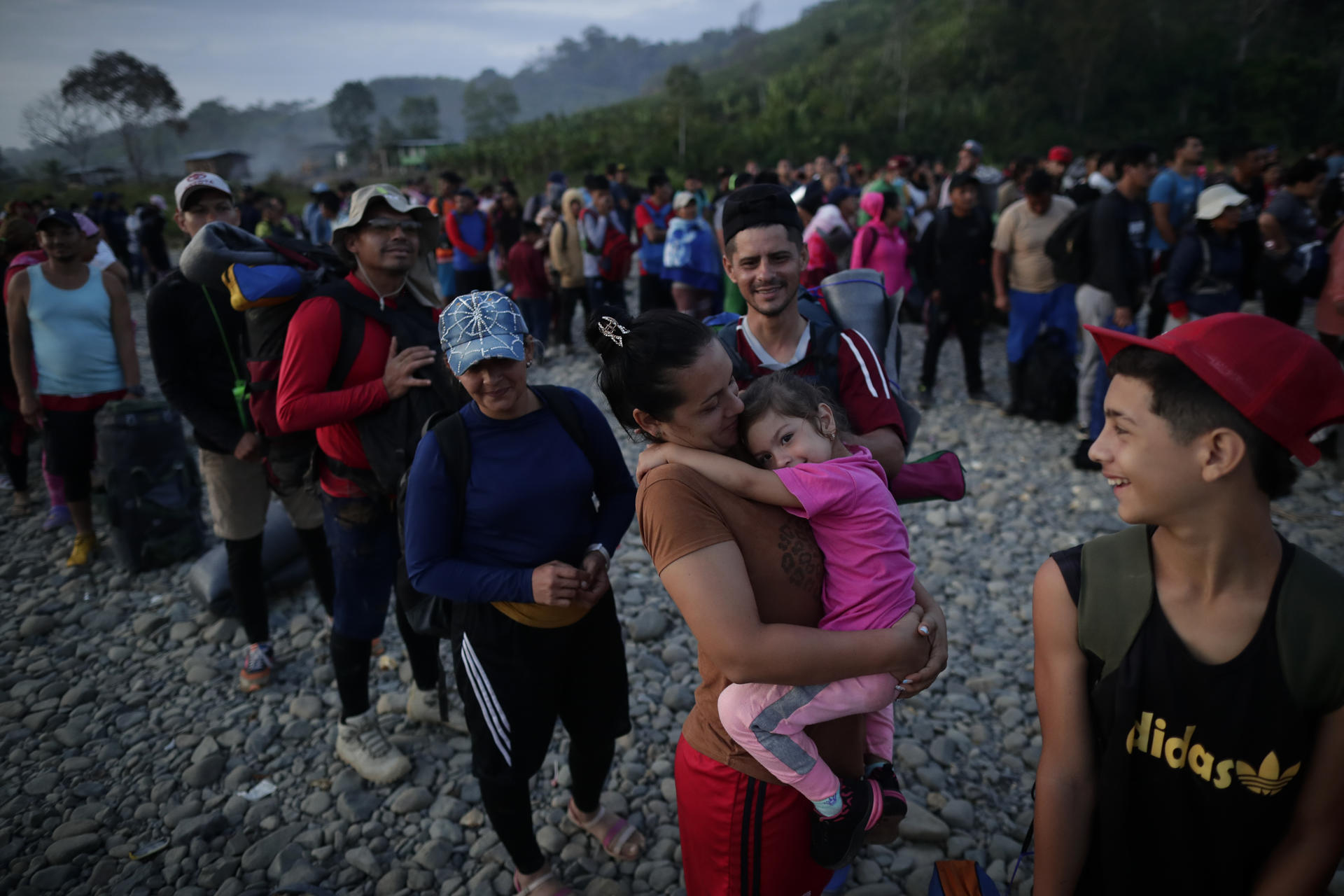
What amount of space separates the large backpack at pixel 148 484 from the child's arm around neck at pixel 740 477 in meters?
4.34

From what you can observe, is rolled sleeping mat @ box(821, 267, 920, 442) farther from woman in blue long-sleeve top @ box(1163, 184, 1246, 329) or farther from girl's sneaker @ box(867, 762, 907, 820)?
woman in blue long-sleeve top @ box(1163, 184, 1246, 329)

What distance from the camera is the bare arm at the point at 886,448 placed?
6.82ft

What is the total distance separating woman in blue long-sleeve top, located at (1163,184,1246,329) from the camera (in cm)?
516

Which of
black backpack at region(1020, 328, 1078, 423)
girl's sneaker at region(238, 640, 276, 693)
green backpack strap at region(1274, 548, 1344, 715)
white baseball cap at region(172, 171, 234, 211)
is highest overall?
white baseball cap at region(172, 171, 234, 211)

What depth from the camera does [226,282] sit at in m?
2.76

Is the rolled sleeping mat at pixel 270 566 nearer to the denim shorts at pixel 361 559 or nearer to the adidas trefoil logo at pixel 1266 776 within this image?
the denim shorts at pixel 361 559

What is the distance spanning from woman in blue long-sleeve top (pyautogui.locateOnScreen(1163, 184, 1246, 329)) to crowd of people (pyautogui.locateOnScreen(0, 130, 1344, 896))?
4041 mm

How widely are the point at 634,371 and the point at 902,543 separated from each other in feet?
2.41

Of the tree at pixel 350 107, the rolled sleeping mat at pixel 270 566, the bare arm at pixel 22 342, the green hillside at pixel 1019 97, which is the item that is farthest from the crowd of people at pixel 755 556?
the tree at pixel 350 107

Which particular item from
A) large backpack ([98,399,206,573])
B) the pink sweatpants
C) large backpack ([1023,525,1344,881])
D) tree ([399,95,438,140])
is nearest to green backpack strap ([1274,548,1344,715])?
large backpack ([1023,525,1344,881])

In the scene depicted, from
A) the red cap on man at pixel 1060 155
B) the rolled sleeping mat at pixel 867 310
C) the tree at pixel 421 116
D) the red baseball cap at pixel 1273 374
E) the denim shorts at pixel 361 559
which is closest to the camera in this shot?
the red baseball cap at pixel 1273 374

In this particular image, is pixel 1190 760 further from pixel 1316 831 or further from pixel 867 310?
pixel 867 310

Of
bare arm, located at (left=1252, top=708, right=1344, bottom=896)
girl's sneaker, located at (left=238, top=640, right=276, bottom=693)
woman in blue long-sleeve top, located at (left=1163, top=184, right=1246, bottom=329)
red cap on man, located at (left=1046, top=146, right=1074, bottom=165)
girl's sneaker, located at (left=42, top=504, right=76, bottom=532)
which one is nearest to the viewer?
bare arm, located at (left=1252, top=708, right=1344, bottom=896)

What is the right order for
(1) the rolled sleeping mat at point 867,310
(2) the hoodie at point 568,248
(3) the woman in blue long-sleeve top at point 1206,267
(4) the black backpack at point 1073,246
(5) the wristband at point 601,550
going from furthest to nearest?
(2) the hoodie at point 568,248, (4) the black backpack at point 1073,246, (3) the woman in blue long-sleeve top at point 1206,267, (1) the rolled sleeping mat at point 867,310, (5) the wristband at point 601,550
